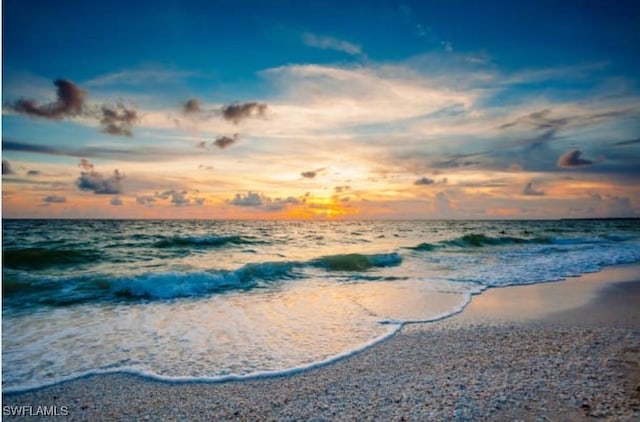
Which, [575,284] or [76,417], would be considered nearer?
[76,417]

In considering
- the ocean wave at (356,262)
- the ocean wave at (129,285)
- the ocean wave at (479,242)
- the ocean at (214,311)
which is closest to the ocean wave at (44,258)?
the ocean at (214,311)

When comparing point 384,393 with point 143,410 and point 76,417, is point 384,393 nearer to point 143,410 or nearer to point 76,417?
point 143,410

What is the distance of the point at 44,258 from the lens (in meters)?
21.3

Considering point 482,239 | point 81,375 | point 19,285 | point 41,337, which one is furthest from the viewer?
point 482,239

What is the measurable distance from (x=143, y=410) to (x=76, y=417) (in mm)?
858

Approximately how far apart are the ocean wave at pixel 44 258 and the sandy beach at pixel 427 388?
17.1 m

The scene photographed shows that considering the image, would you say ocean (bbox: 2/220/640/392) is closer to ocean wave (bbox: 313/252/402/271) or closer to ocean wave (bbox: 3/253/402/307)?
ocean wave (bbox: 3/253/402/307)

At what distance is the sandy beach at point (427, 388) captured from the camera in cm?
494

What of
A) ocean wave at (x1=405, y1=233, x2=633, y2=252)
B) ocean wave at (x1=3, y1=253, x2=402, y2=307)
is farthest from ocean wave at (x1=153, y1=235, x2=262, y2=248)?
ocean wave at (x1=405, y1=233, x2=633, y2=252)

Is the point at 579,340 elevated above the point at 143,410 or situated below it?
above

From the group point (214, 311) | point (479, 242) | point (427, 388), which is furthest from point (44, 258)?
point (479, 242)

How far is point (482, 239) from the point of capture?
1510 inches

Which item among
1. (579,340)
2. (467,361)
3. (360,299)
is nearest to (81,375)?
(467,361)

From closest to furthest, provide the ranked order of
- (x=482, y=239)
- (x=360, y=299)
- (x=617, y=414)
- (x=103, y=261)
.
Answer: (x=617, y=414), (x=360, y=299), (x=103, y=261), (x=482, y=239)
